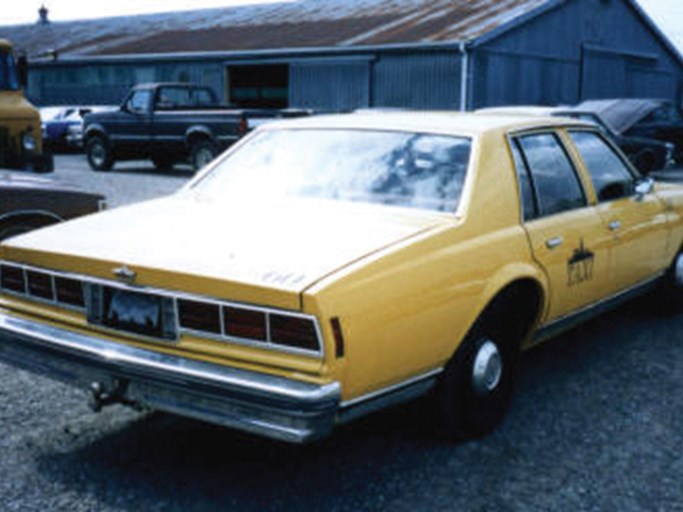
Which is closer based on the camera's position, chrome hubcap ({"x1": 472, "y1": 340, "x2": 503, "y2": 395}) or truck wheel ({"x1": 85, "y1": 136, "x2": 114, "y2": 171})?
chrome hubcap ({"x1": 472, "y1": 340, "x2": 503, "y2": 395})

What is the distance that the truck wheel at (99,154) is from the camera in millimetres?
17938

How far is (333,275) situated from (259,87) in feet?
78.8

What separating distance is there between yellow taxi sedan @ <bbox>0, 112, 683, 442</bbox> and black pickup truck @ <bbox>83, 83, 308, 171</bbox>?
36.5 feet

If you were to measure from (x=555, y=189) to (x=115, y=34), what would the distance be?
2924 centimetres

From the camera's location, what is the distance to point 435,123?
4.30 metres

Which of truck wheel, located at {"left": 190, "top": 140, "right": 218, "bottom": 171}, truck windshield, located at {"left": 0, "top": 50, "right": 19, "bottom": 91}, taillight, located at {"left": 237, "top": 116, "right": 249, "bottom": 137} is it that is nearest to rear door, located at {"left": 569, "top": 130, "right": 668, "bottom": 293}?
truck windshield, located at {"left": 0, "top": 50, "right": 19, "bottom": 91}

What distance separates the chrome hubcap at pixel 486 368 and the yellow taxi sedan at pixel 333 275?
0.5 inches

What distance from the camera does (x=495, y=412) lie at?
3.86 meters

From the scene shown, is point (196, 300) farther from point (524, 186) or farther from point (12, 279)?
point (524, 186)

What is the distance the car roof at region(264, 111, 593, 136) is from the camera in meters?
4.19

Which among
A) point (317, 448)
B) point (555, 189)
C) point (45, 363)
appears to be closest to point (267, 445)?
point (317, 448)

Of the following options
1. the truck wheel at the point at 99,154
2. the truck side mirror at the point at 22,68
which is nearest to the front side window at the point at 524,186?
the truck side mirror at the point at 22,68

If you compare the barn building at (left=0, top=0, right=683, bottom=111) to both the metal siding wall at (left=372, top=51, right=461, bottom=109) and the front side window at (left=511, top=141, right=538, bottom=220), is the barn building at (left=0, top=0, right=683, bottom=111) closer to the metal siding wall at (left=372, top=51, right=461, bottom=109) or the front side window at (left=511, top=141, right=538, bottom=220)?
the metal siding wall at (left=372, top=51, right=461, bottom=109)

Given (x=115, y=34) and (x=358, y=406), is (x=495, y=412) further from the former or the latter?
(x=115, y=34)
